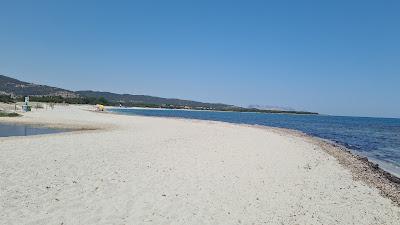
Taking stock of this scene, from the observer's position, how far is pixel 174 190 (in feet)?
29.9

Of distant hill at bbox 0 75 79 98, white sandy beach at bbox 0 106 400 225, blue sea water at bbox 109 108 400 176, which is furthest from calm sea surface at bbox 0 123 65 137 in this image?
distant hill at bbox 0 75 79 98

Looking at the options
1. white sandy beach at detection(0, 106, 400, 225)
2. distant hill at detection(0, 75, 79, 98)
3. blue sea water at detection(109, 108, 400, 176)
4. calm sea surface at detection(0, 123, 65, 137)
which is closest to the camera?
white sandy beach at detection(0, 106, 400, 225)

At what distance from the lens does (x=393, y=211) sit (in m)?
8.57

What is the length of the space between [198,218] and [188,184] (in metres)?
2.69

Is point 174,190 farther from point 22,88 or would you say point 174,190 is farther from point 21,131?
point 22,88

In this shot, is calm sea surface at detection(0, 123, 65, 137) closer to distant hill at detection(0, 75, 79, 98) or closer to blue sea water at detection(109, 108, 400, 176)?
blue sea water at detection(109, 108, 400, 176)

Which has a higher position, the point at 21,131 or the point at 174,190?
the point at 174,190

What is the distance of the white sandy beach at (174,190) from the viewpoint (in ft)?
23.6

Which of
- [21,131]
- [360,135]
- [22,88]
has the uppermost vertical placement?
[22,88]

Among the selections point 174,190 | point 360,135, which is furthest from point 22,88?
point 174,190

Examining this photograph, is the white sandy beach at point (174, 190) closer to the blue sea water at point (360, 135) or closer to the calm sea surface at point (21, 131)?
the blue sea water at point (360, 135)

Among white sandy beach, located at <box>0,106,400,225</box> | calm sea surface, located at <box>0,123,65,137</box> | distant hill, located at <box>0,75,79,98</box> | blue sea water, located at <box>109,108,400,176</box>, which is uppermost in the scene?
distant hill, located at <box>0,75,79,98</box>

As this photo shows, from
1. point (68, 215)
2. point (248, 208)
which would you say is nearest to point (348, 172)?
point (248, 208)

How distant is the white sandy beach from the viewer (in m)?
7.20
